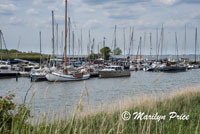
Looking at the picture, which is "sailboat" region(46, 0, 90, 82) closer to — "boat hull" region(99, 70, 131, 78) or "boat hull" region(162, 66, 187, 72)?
"boat hull" region(99, 70, 131, 78)

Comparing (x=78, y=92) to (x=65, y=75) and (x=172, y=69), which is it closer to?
(x=65, y=75)

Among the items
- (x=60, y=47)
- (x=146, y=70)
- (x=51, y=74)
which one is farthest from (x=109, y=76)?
(x=146, y=70)

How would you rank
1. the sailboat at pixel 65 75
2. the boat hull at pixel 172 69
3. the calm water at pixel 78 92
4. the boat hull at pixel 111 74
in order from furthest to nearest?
the boat hull at pixel 172 69 < the boat hull at pixel 111 74 < the sailboat at pixel 65 75 < the calm water at pixel 78 92

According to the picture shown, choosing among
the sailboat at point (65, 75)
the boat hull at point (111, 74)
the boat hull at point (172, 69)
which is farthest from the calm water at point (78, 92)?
the boat hull at point (172, 69)

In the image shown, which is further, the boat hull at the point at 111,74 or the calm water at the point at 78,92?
the boat hull at the point at 111,74

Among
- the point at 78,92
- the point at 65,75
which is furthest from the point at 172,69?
the point at 78,92

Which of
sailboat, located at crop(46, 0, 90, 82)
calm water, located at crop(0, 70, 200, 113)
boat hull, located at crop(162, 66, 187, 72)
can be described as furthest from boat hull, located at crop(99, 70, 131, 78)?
boat hull, located at crop(162, 66, 187, 72)

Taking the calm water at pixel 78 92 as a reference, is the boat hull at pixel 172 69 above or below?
above

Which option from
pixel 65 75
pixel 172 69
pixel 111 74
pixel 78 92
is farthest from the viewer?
pixel 172 69

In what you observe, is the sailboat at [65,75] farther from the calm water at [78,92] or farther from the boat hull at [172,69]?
the boat hull at [172,69]

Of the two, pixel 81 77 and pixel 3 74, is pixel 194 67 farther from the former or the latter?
pixel 3 74

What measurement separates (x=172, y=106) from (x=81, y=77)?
131 feet

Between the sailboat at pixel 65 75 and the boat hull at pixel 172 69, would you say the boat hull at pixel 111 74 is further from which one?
the boat hull at pixel 172 69

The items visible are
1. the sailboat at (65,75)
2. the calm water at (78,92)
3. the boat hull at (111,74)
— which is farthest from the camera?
the boat hull at (111,74)
